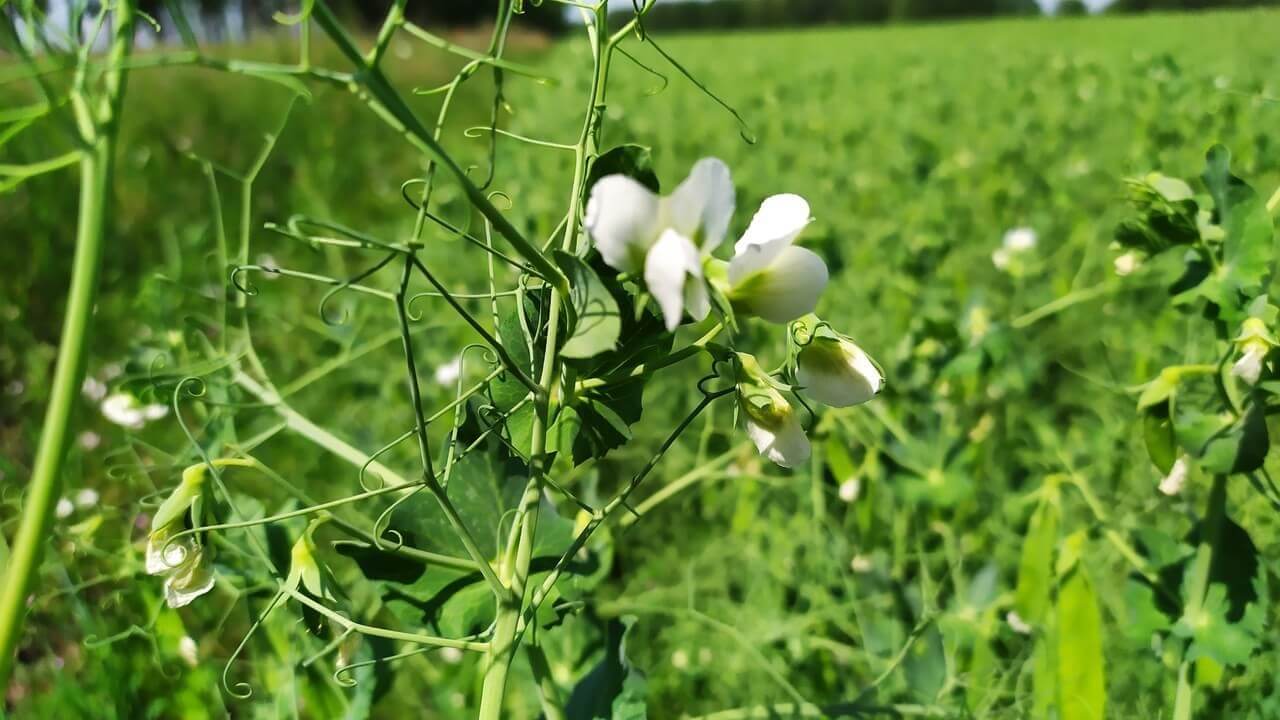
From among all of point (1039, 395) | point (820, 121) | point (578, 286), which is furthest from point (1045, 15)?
point (578, 286)

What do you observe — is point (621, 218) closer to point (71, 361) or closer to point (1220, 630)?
point (71, 361)

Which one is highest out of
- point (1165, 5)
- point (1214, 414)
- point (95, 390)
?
point (1214, 414)

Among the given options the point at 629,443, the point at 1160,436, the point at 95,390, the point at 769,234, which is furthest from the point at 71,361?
the point at 95,390

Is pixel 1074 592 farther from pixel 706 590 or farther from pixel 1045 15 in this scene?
pixel 1045 15

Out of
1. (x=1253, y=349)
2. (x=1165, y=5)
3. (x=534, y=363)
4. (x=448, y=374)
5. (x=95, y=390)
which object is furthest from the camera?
(x=1165, y=5)

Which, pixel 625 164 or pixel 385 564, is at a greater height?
pixel 625 164

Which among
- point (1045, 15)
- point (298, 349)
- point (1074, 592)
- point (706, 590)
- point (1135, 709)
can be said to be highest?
point (1074, 592)

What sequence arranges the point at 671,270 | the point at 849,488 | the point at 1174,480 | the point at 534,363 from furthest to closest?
1. the point at 849,488
2. the point at 1174,480
3. the point at 534,363
4. the point at 671,270
